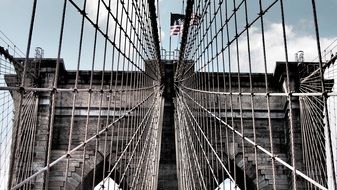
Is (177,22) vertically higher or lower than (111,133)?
higher

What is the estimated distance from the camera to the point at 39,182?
12.3 meters

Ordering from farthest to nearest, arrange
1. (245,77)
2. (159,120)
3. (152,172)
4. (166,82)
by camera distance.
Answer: (245,77) < (166,82) < (159,120) < (152,172)

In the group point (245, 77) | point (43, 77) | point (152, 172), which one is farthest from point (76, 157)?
point (245, 77)

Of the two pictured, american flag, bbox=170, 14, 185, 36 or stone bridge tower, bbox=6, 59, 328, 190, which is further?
american flag, bbox=170, 14, 185, 36

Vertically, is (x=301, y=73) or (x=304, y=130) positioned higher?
(x=301, y=73)

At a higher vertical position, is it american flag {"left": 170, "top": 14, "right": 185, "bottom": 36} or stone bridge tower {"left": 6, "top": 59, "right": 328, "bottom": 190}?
american flag {"left": 170, "top": 14, "right": 185, "bottom": 36}

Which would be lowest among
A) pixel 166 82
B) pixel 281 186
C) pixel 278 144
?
pixel 281 186

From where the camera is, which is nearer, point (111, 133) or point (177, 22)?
point (111, 133)

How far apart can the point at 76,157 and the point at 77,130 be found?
30.0 inches

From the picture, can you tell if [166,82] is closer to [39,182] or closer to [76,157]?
[76,157]

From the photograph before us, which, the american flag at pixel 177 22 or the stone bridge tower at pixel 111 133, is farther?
the american flag at pixel 177 22

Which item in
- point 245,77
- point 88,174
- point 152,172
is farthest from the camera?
point 245,77

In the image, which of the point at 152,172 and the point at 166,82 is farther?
the point at 166,82

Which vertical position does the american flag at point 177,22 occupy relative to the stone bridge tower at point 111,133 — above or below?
above
